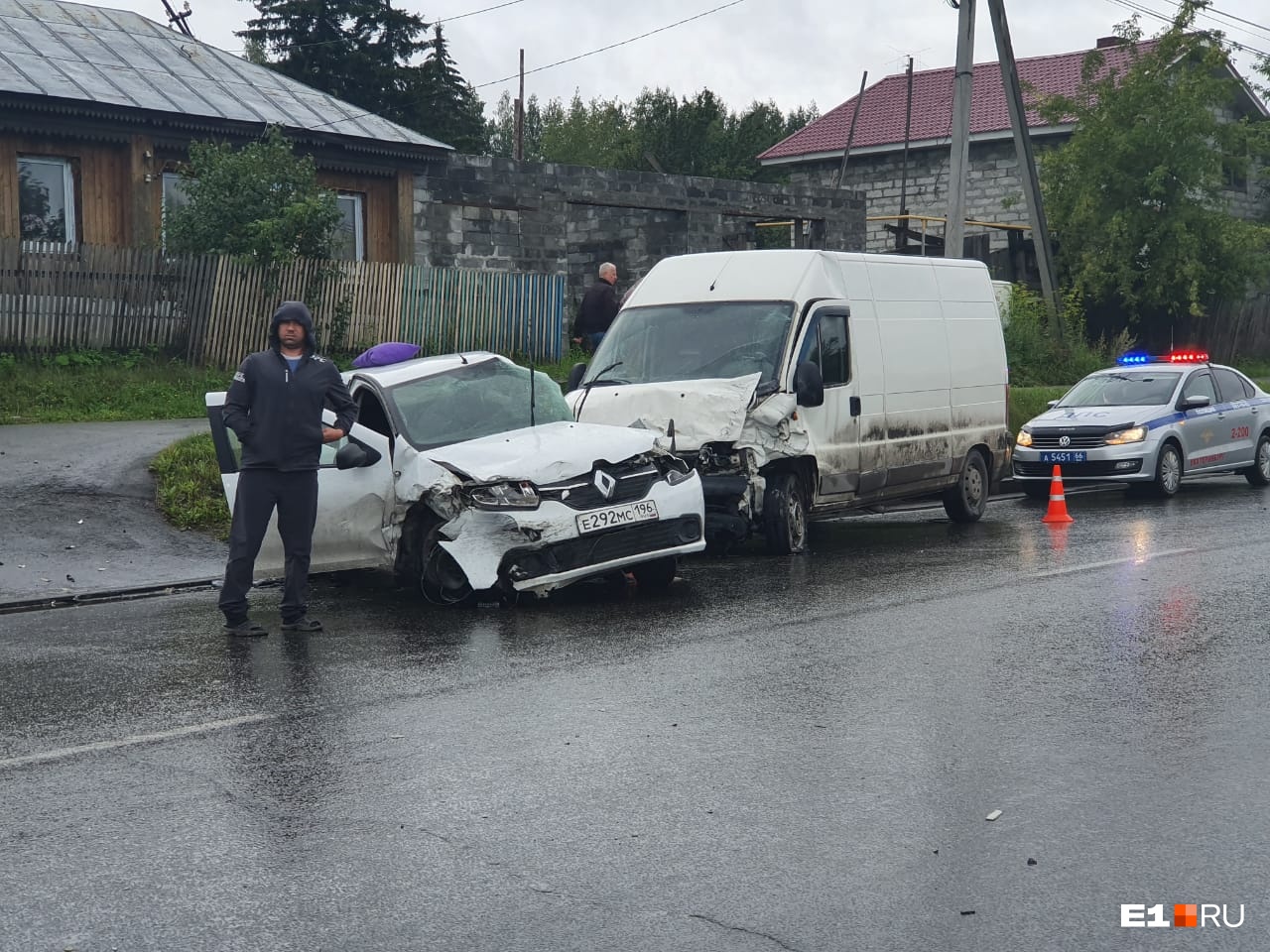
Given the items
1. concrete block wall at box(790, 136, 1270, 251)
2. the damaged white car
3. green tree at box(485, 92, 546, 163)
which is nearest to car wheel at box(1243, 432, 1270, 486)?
the damaged white car

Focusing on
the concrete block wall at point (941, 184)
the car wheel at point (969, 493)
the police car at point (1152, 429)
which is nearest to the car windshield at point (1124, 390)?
the police car at point (1152, 429)

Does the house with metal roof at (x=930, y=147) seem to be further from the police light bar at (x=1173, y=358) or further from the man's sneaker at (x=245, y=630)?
the man's sneaker at (x=245, y=630)

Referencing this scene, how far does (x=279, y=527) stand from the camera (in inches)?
355

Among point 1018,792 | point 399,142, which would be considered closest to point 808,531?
point 1018,792

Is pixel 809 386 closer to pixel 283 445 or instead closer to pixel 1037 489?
pixel 283 445

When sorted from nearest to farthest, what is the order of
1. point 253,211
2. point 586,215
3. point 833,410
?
point 833,410
point 253,211
point 586,215

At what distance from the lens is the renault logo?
31.7ft

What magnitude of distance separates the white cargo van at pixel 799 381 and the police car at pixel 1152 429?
2.85 m

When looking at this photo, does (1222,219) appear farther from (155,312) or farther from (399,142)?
(155,312)

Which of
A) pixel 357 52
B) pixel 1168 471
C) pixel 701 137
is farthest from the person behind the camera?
pixel 701 137

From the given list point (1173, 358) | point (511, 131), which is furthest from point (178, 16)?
point (511, 131)

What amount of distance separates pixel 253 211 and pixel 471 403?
11.1 meters

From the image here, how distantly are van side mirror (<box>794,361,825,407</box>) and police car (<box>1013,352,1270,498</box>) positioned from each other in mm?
6140

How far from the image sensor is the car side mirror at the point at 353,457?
984 centimetres
